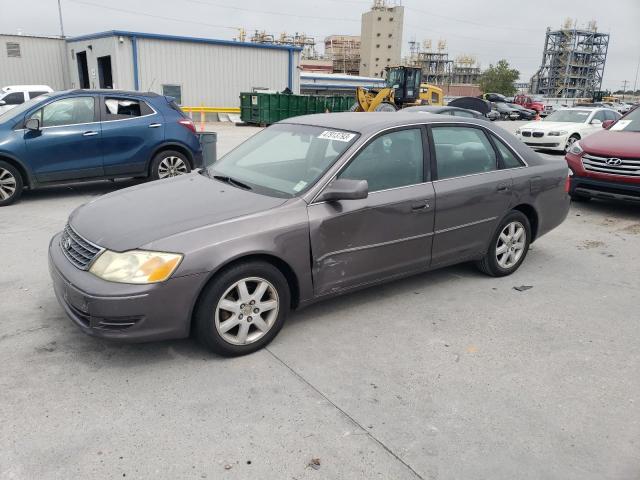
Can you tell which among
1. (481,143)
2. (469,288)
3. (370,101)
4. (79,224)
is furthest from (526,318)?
(370,101)

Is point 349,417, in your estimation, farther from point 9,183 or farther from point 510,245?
point 9,183

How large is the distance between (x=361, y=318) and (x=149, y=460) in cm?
201

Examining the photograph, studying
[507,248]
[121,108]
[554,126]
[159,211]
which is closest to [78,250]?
[159,211]

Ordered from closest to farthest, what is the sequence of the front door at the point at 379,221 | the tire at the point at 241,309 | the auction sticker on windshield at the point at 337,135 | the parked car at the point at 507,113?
the tire at the point at 241,309, the front door at the point at 379,221, the auction sticker on windshield at the point at 337,135, the parked car at the point at 507,113

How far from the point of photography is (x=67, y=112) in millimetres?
7785

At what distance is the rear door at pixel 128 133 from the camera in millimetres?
8023

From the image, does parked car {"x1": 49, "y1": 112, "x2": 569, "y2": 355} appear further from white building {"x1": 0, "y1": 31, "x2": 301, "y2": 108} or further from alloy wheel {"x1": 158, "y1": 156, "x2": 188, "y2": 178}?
white building {"x1": 0, "y1": 31, "x2": 301, "y2": 108}

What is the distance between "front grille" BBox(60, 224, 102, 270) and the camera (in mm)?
3303

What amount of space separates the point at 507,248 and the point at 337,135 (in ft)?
6.77

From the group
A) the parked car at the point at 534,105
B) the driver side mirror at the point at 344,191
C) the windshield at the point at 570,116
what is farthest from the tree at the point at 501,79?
the driver side mirror at the point at 344,191

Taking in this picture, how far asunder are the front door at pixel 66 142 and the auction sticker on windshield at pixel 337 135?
4.97 metres

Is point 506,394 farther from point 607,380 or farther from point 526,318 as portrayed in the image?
point 526,318

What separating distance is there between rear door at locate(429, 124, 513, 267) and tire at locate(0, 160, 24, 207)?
6.06 meters

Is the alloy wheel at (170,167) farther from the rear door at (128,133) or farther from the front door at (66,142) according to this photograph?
the front door at (66,142)
